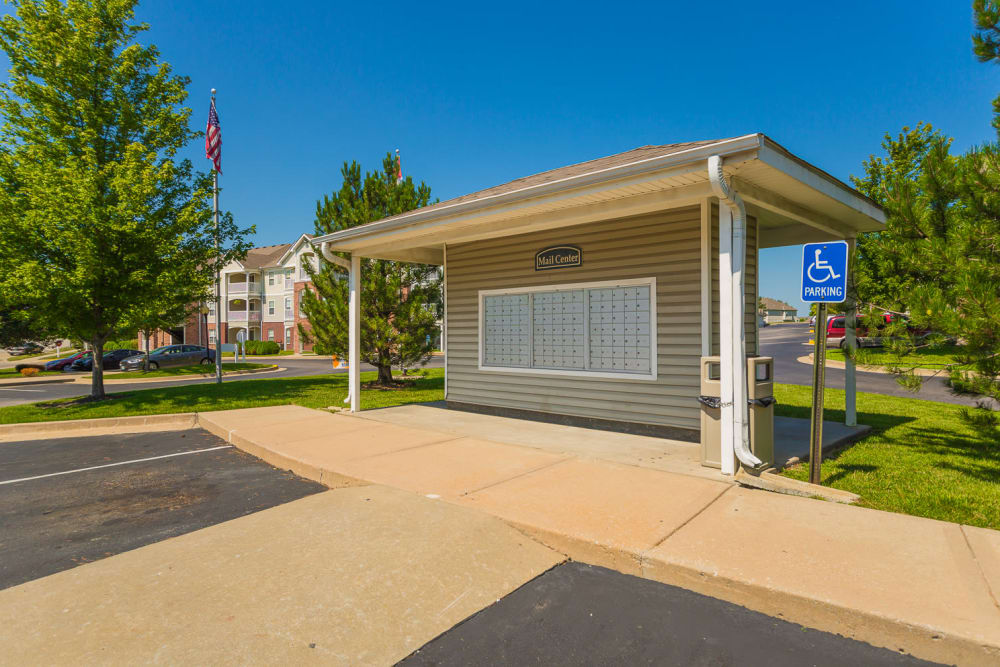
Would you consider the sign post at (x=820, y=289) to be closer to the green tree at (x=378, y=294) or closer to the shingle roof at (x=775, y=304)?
the green tree at (x=378, y=294)

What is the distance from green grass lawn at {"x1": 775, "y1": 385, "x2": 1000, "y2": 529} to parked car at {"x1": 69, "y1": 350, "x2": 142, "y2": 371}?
3285cm

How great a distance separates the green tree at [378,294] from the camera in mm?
14148

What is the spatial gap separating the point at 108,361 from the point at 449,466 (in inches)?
1225

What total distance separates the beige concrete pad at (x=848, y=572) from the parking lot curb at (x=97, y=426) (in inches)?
376

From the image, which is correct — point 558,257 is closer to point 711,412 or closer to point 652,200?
point 652,200

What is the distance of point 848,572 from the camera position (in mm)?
3170

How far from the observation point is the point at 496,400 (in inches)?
390

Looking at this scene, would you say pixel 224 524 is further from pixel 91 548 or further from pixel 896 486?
pixel 896 486

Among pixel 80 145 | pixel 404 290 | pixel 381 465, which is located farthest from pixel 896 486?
pixel 80 145

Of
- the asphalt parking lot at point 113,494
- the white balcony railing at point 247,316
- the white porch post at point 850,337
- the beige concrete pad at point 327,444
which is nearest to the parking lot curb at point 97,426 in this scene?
the asphalt parking lot at point 113,494

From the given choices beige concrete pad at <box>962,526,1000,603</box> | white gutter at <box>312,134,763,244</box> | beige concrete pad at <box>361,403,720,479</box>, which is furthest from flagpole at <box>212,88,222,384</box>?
beige concrete pad at <box>962,526,1000,603</box>

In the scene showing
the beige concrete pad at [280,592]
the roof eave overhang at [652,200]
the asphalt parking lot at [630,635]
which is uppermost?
A: the roof eave overhang at [652,200]

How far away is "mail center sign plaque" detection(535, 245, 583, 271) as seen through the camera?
846 cm

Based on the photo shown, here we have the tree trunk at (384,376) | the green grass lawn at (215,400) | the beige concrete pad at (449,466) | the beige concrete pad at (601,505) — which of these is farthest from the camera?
the tree trunk at (384,376)
